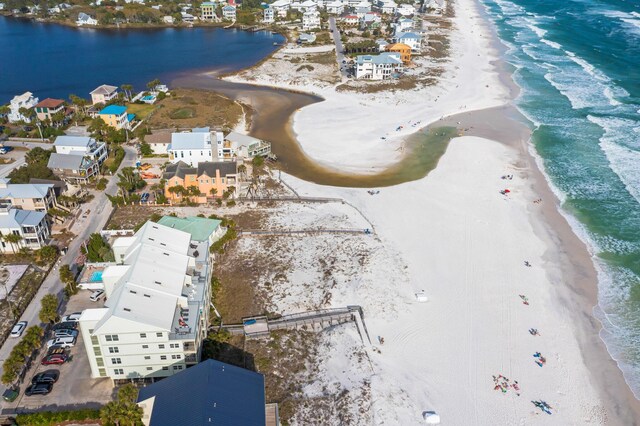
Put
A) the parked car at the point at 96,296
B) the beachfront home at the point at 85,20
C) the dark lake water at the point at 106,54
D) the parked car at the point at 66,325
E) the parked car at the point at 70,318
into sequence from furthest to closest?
the beachfront home at the point at 85,20
the dark lake water at the point at 106,54
the parked car at the point at 96,296
the parked car at the point at 70,318
the parked car at the point at 66,325

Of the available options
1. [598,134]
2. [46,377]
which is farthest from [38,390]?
[598,134]

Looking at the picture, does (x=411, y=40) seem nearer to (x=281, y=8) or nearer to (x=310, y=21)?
(x=310, y=21)

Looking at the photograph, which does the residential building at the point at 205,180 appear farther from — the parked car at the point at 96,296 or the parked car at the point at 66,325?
the parked car at the point at 66,325

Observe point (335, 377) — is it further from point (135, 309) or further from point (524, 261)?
point (524, 261)

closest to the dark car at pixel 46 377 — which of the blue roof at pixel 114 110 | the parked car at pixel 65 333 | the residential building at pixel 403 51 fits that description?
the parked car at pixel 65 333

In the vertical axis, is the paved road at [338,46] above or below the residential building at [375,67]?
below
